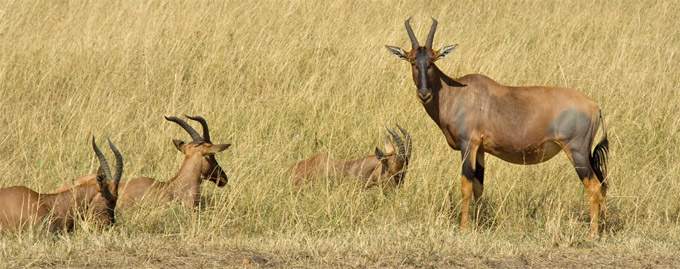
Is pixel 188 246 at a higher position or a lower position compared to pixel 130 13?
lower

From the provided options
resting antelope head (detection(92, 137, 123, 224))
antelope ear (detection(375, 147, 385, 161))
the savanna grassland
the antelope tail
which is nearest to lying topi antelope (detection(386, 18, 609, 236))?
the antelope tail

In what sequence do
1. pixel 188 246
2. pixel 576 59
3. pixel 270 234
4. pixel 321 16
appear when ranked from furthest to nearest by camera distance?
1. pixel 321 16
2. pixel 576 59
3. pixel 270 234
4. pixel 188 246

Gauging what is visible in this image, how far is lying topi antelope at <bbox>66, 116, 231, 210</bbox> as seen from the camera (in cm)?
798

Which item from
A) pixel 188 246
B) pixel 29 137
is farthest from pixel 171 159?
pixel 188 246

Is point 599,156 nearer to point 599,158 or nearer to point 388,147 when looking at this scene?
point 599,158

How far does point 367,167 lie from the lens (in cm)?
908

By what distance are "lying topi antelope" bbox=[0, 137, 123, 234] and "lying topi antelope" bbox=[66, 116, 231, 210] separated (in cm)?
33

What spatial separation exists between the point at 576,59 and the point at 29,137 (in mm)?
6966

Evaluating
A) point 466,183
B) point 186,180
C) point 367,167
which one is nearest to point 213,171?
point 186,180

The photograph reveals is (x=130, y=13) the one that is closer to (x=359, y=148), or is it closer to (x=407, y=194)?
(x=359, y=148)

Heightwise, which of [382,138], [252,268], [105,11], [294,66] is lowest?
[252,268]

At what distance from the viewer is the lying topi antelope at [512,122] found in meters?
7.52

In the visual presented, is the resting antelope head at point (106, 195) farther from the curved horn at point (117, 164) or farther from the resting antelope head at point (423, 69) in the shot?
the resting antelope head at point (423, 69)

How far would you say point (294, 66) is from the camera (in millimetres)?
11531
